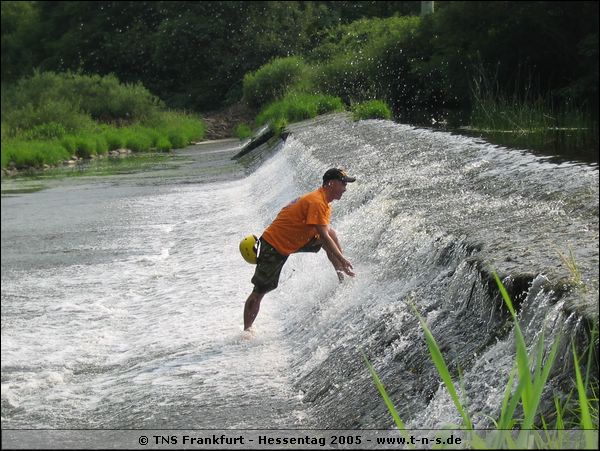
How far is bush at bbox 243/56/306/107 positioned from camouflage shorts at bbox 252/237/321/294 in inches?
1054

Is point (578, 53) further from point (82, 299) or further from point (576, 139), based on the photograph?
point (82, 299)

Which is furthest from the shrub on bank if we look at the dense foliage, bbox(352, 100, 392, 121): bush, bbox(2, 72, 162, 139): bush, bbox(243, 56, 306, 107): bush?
bbox(2, 72, 162, 139): bush

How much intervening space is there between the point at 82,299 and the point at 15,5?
2.30 m

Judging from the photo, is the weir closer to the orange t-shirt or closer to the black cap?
the orange t-shirt

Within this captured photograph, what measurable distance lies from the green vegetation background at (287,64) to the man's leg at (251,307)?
1.78 meters

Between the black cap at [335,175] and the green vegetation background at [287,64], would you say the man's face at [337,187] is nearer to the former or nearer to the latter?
the black cap at [335,175]

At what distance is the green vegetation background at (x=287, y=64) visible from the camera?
535 centimetres

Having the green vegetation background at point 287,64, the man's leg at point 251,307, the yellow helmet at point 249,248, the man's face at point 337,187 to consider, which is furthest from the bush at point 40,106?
the man's leg at point 251,307

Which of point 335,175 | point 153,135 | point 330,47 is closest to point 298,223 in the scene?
point 335,175

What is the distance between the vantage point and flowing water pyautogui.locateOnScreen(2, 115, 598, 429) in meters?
5.09

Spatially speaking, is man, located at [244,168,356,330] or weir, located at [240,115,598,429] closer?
weir, located at [240,115,598,429]

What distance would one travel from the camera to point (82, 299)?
6188mm

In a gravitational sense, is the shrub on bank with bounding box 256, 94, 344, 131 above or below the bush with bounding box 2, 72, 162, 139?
below

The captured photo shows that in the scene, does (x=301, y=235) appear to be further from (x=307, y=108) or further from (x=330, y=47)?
(x=330, y=47)
